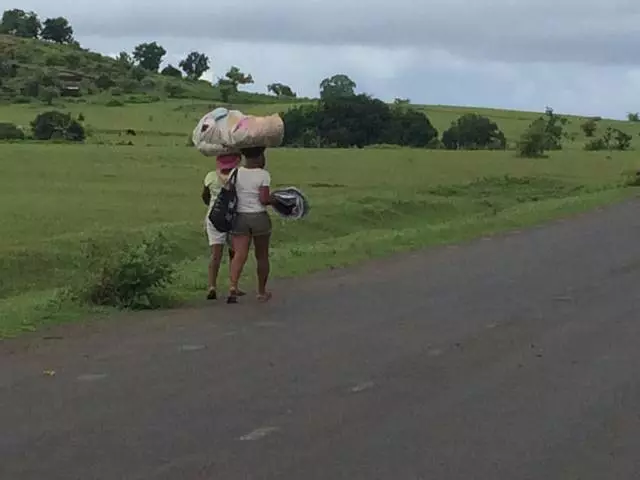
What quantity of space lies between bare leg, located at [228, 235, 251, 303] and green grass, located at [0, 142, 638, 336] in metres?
0.69

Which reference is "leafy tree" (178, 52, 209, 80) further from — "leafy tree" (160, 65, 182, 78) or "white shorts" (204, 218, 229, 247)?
"white shorts" (204, 218, 229, 247)

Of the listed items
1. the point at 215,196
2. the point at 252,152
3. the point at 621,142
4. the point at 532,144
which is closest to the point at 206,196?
the point at 215,196

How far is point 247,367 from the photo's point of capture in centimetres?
972

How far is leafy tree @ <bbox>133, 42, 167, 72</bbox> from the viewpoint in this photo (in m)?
143

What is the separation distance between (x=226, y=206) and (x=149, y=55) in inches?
5294

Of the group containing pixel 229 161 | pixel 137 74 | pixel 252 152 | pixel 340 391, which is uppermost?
pixel 252 152

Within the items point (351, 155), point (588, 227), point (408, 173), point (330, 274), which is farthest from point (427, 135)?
point (330, 274)

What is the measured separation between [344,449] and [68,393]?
2337 mm

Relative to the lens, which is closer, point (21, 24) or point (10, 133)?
point (10, 133)

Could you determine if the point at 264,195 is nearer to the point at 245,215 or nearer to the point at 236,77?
the point at 245,215

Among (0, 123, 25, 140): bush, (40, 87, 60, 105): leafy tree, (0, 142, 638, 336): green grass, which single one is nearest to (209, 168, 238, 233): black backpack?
(0, 142, 638, 336): green grass

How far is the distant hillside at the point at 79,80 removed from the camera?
3745 inches

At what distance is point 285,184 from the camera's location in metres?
38.6

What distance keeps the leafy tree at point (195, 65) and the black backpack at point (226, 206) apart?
128 m
